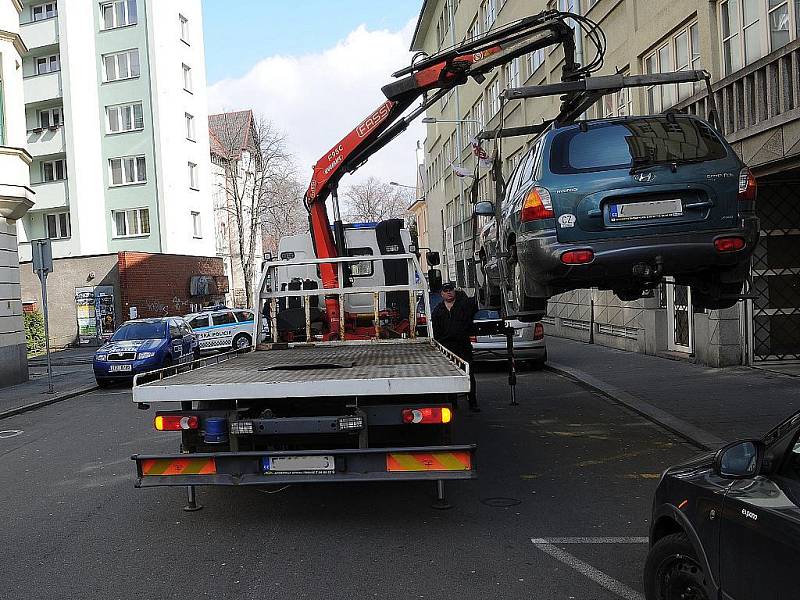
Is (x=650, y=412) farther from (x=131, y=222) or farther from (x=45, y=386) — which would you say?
(x=131, y=222)

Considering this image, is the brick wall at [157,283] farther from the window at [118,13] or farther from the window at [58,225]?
the window at [118,13]

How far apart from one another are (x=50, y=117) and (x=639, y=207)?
40358 mm

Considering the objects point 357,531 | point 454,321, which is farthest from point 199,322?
point 357,531

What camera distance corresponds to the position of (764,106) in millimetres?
11852

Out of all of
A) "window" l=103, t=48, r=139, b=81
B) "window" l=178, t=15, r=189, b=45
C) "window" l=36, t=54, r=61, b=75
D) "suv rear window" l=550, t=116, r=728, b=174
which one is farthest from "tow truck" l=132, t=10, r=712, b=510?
→ "window" l=178, t=15, r=189, b=45

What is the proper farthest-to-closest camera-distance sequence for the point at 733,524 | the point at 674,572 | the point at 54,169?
1. the point at 54,169
2. the point at 674,572
3. the point at 733,524

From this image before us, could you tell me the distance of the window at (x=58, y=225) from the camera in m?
40.9

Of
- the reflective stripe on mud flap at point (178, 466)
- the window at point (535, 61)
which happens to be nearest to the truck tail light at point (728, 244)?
the reflective stripe on mud flap at point (178, 466)

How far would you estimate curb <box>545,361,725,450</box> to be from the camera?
8.59 meters

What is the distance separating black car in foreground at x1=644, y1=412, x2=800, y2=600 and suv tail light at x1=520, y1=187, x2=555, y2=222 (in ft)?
12.3

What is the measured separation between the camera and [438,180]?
2215 inches

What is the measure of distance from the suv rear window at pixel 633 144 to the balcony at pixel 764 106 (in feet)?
13.9

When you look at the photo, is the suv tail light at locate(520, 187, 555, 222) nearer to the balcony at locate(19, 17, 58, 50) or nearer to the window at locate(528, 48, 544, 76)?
the window at locate(528, 48, 544, 76)

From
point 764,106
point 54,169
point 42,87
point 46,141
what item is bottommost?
point 764,106
